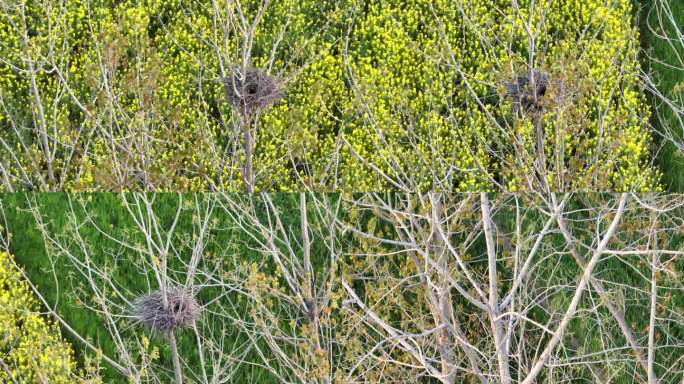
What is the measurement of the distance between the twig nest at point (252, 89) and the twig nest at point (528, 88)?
5.51 ft

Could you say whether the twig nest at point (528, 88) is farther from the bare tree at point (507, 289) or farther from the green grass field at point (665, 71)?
the bare tree at point (507, 289)

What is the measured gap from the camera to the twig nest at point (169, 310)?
516 centimetres

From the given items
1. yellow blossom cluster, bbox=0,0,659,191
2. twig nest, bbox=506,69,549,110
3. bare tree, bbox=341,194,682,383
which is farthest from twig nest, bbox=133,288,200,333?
twig nest, bbox=506,69,549,110

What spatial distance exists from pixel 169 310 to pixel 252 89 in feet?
6.48

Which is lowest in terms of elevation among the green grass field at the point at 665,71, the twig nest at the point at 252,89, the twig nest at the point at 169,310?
the green grass field at the point at 665,71

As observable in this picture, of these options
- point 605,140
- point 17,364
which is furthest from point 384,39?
point 17,364

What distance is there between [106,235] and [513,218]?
224 cm

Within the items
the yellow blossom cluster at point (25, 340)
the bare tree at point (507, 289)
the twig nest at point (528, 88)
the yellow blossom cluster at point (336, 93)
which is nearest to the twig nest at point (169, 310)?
the yellow blossom cluster at point (25, 340)

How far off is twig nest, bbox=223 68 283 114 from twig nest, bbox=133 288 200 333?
168 cm

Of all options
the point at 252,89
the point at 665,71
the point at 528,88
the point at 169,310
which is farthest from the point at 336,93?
the point at 169,310

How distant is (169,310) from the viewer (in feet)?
16.9

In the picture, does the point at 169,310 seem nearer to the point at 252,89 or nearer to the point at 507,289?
the point at 507,289

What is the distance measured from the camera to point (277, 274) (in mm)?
5273

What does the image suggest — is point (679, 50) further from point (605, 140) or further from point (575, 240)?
point (575, 240)
